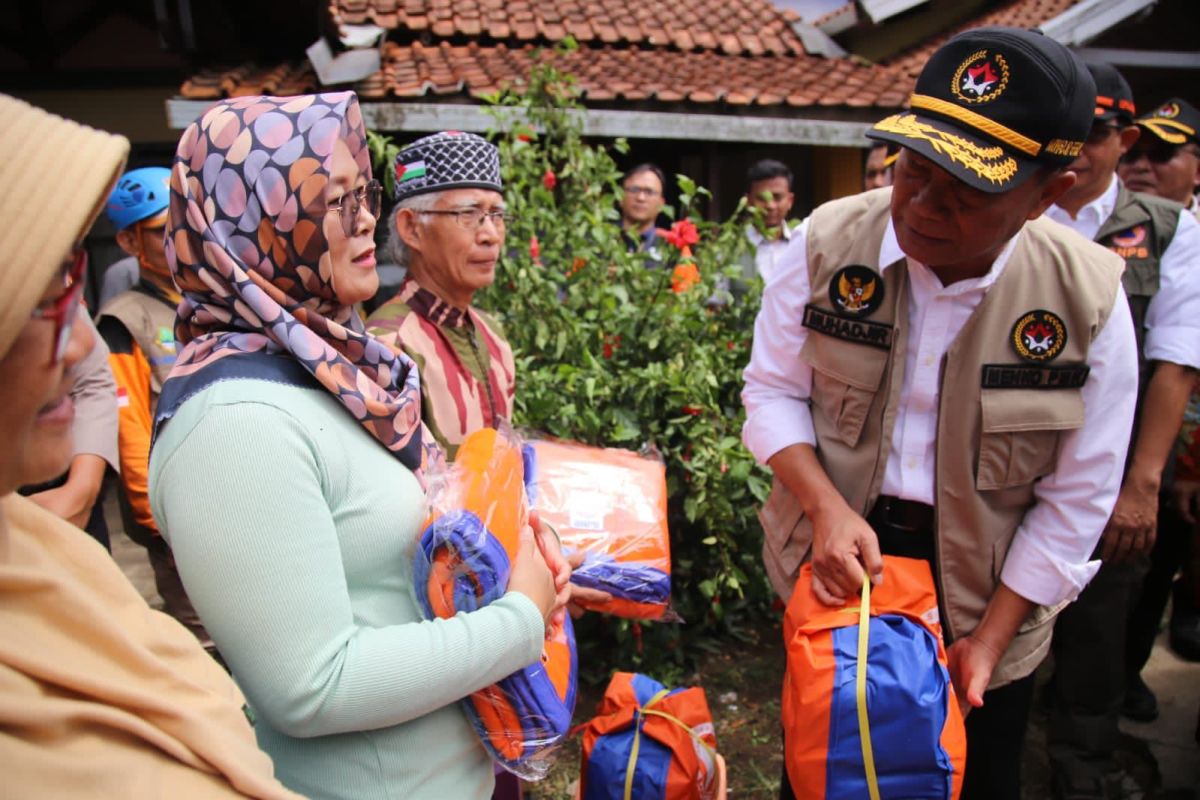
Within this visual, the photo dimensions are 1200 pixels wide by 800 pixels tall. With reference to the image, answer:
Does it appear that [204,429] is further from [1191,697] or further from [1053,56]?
[1191,697]

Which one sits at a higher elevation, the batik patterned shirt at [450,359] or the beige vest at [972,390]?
the beige vest at [972,390]

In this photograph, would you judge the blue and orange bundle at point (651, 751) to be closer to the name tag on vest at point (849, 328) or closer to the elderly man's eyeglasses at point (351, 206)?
the name tag on vest at point (849, 328)

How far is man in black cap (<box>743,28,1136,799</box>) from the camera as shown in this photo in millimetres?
1654

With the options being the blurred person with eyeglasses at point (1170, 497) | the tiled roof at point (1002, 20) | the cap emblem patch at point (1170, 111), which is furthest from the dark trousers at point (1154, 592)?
the tiled roof at point (1002, 20)

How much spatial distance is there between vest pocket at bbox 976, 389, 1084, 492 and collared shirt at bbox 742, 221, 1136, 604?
1.8 inches

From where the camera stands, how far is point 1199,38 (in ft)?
34.1

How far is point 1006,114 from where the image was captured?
1618mm

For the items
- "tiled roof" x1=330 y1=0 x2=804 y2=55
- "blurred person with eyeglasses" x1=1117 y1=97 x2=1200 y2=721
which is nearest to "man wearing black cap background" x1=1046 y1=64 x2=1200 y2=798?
"blurred person with eyeglasses" x1=1117 y1=97 x2=1200 y2=721

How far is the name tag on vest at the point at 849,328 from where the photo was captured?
187 cm

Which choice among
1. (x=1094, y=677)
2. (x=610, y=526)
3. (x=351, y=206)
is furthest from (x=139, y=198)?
(x=1094, y=677)

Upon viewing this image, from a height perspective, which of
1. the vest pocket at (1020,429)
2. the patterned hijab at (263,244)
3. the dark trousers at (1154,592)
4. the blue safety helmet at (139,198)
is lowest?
the dark trousers at (1154,592)

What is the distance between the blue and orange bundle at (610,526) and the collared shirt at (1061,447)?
0.58 m

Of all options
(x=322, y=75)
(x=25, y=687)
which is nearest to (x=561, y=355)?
(x=25, y=687)

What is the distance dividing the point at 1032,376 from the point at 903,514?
406mm
